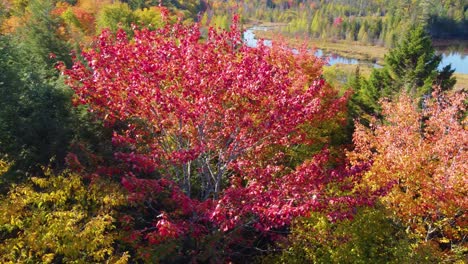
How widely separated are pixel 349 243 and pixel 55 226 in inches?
333

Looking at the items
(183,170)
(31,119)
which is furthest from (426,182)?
(31,119)

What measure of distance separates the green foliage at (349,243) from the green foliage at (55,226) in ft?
19.2

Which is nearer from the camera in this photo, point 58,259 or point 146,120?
point 58,259

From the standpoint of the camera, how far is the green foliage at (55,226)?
843 cm

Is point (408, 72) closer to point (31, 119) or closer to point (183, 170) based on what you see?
point (183, 170)

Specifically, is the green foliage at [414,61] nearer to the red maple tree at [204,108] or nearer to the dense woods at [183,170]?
the dense woods at [183,170]

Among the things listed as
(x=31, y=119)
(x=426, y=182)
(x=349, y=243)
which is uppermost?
(x=31, y=119)

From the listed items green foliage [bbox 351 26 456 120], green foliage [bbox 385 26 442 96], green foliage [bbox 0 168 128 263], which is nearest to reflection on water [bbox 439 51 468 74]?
green foliage [bbox 351 26 456 120]

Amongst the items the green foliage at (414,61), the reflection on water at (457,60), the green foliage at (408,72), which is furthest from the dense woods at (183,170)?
the reflection on water at (457,60)

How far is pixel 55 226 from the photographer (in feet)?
28.1

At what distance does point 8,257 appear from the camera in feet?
26.4

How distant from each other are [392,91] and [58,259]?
28.7m

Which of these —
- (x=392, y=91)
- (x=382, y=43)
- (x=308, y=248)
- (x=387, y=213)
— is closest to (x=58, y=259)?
(x=308, y=248)

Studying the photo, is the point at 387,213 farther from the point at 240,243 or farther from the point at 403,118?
the point at 403,118
